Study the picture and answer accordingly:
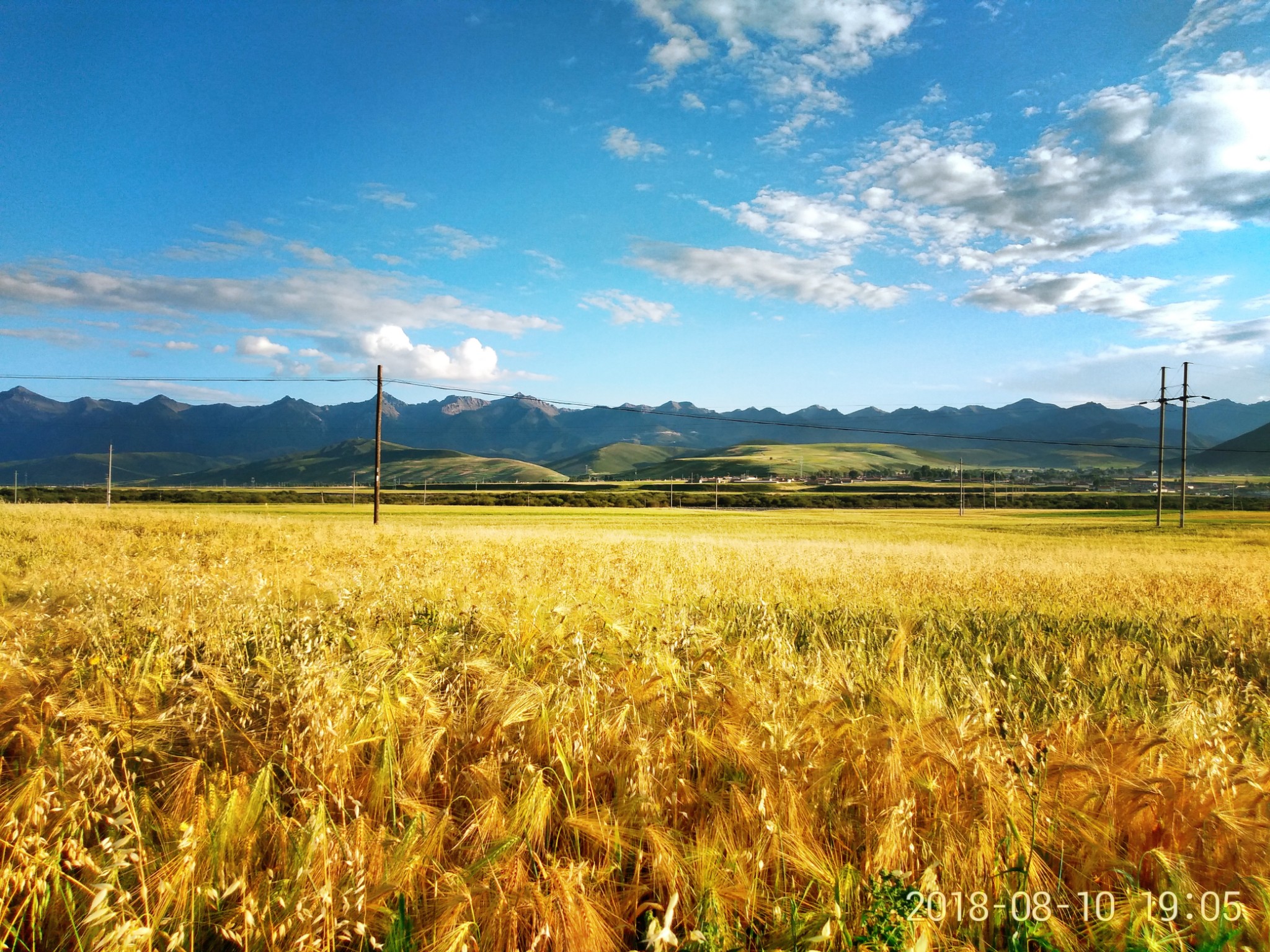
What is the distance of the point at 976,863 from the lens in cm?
268

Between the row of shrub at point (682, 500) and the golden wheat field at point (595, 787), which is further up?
the golden wheat field at point (595, 787)

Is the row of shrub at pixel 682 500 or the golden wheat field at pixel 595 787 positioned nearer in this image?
the golden wheat field at pixel 595 787

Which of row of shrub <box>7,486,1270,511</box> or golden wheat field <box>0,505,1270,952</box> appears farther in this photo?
row of shrub <box>7,486,1270,511</box>

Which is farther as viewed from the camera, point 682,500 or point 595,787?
point 682,500

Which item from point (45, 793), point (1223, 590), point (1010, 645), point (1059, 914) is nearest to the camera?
point (1059, 914)

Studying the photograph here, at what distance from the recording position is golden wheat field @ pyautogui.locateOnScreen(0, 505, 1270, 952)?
7.45 ft

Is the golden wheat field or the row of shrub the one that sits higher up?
the golden wheat field

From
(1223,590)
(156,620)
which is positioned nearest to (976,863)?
(156,620)

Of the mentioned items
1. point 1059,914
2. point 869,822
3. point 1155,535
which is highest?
point 869,822

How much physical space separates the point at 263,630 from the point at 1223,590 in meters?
18.7

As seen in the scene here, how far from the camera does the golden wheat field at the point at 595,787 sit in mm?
2271

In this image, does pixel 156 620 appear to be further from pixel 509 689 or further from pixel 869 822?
pixel 869 822

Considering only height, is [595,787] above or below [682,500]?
above

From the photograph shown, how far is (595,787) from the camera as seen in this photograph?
3.45 meters
